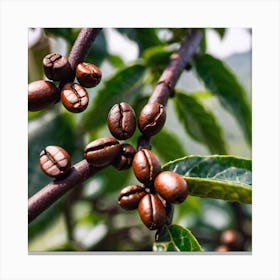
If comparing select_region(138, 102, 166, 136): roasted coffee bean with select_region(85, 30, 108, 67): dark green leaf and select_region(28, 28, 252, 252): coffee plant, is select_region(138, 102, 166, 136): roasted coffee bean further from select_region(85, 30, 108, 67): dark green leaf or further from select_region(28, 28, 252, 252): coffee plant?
select_region(85, 30, 108, 67): dark green leaf

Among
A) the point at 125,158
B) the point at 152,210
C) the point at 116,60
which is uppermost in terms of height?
the point at 116,60

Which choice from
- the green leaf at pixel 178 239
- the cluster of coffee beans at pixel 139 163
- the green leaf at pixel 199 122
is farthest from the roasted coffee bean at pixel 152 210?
the green leaf at pixel 199 122

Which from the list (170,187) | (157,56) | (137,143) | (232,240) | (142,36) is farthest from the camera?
(232,240)

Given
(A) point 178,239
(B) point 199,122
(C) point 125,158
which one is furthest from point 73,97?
(B) point 199,122

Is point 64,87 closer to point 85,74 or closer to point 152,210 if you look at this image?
point 85,74

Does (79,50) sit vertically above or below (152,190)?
above

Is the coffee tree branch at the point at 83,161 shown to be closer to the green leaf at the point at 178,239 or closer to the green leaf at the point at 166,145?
the green leaf at the point at 178,239
